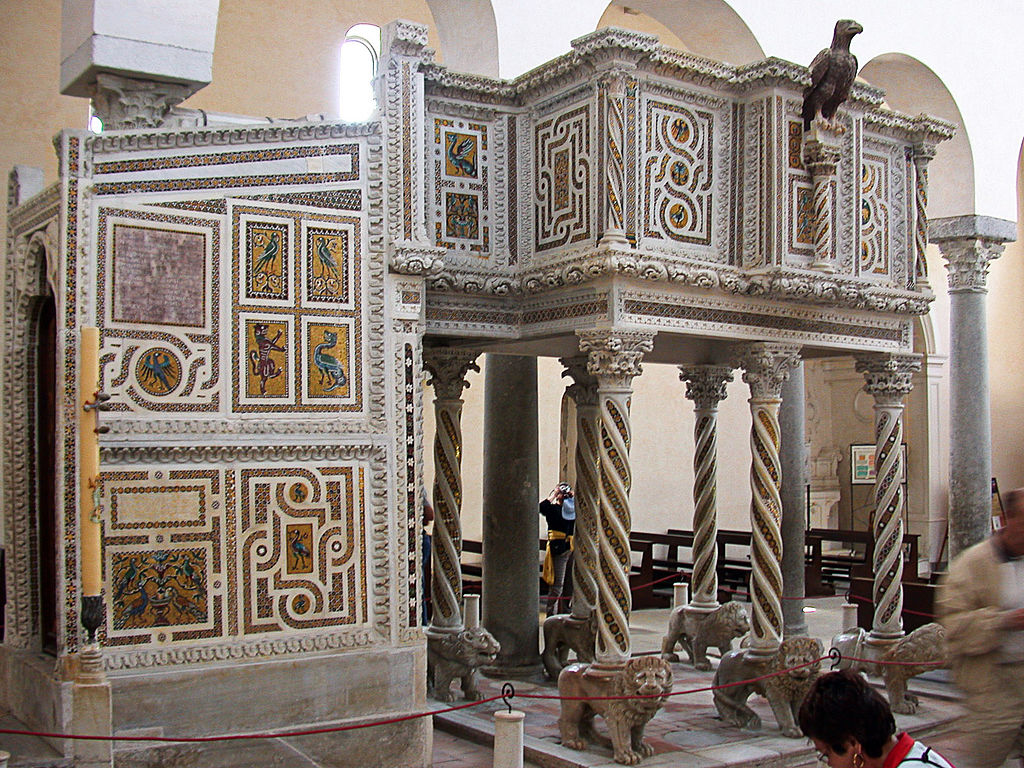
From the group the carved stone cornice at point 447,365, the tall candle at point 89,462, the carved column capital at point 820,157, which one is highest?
the carved column capital at point 820,157

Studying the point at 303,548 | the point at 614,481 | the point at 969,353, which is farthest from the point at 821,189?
the point at 969,353

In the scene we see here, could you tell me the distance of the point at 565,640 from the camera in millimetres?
10164

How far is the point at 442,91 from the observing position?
28.2ft

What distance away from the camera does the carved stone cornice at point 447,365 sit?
32.0ft

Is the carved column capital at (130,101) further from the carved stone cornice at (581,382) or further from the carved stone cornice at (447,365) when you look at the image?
the carved stone cornice at (581,382)

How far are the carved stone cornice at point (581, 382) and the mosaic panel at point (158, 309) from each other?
13.3ft

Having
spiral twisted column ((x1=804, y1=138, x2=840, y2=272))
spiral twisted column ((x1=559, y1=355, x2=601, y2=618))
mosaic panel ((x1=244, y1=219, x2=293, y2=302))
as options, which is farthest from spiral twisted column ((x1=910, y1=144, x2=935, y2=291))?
mosaic panel ((x1=244, y1=219, x2=293, y2=302))

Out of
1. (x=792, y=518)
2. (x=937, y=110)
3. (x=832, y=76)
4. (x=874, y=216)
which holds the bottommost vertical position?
(x=792, y=518)

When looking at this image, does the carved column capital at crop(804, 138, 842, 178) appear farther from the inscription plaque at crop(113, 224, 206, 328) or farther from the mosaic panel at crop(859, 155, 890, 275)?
the inscription plaque at crop(113, 224, 206, 328)

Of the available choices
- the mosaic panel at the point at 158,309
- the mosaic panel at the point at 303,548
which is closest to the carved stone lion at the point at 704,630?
the mosaic panel at the point at 303,548

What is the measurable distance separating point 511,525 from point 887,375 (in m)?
3.47

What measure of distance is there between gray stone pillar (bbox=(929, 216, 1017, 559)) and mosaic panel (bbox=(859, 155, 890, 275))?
4.06m

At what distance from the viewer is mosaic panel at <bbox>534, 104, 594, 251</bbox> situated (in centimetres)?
840

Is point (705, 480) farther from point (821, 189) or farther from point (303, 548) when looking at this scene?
point (303, 548)
